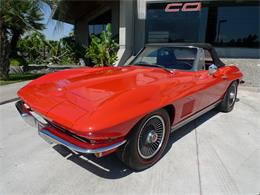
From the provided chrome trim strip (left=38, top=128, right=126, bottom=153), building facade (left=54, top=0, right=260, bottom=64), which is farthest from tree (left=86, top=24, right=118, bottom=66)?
chrome trim strip (left=38, top=128, right=126, bottom=153)

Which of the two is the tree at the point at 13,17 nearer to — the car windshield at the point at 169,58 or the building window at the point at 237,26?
the car windshield at the point at 169,58

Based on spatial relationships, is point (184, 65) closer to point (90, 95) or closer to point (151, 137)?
point (151, 137)

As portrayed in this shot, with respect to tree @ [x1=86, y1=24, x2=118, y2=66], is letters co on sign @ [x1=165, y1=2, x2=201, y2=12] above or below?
above

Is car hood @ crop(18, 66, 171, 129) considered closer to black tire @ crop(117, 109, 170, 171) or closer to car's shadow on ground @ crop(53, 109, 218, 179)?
black tire @ crop(117, 109, 170, 171)

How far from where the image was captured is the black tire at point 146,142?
238 cm

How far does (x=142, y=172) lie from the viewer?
2625mm

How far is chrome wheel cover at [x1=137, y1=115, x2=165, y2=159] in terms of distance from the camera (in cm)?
257

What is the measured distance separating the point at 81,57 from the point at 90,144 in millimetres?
13468

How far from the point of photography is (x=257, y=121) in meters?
4.54

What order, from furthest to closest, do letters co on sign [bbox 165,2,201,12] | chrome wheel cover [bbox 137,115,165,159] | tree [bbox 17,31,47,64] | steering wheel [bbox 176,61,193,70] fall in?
tree [bbox 17,31,47,64], letters co on sign [bbox 165,2,201,12], steering wheel [bbox 176,61,193,70], chrome wheel cover [bbox 137,115,165,159]

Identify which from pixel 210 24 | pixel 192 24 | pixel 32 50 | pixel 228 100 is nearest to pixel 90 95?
pixel 228 100

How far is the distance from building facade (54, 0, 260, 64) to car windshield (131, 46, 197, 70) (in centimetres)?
629

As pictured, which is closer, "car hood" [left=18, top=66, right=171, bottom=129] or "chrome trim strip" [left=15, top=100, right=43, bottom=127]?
"car hood" [left=18, top=66, right=171, bottom=129]

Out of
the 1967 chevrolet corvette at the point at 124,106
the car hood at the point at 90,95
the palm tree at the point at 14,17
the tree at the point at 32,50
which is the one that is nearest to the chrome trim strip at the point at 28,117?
the 1967 chevrolet corvette at the point at 124,106
